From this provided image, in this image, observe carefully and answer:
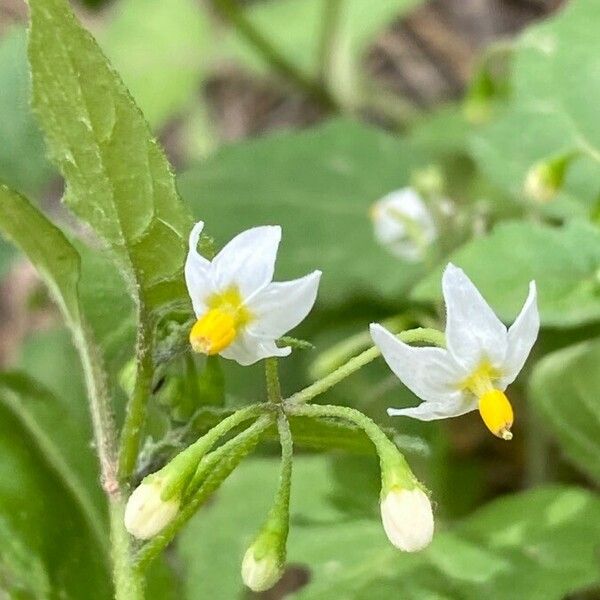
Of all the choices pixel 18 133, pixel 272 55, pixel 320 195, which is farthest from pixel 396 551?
pixel 272 55

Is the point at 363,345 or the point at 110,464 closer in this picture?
the point at 110,464

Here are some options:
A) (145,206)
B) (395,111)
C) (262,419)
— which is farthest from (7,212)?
(395,111)

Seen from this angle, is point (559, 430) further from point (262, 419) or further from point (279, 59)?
point (279, 59)

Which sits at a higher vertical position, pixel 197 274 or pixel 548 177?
pixel 197 274

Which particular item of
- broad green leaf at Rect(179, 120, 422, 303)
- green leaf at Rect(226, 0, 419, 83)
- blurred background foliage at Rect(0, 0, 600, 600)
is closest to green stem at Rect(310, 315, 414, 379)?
blurred background foliage at Rect(0, 0, 600, 600)

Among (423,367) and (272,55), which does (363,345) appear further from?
(272,55)

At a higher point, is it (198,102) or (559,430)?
(559,430)

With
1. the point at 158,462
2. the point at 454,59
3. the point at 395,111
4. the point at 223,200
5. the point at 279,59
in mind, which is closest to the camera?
the point at 158,462
